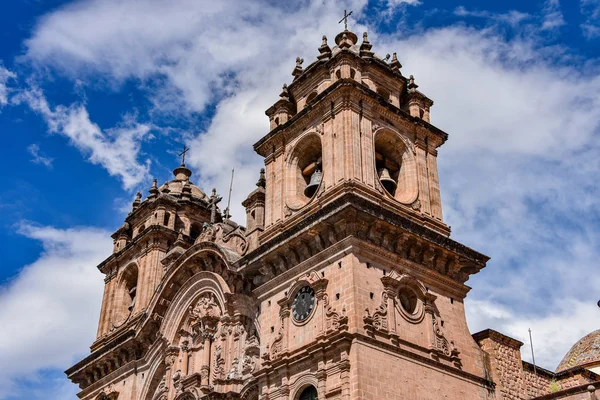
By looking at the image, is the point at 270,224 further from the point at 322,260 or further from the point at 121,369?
the point at 121,369

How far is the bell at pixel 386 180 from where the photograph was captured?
24.4 m

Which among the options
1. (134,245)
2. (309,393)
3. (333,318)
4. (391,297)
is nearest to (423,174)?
(391,297)

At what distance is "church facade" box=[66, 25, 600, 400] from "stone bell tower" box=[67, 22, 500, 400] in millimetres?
49

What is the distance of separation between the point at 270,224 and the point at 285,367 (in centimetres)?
519

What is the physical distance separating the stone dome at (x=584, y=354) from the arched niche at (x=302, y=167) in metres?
13.9

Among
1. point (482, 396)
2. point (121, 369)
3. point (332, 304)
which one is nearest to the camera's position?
point (332, 304)

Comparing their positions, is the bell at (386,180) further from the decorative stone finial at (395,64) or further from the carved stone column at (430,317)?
the decorative stone finial at (395,64)

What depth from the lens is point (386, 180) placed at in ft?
80.0

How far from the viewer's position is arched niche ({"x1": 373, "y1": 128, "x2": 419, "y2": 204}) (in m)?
24.7

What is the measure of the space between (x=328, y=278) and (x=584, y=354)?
1526 cm

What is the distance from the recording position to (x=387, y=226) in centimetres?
2183

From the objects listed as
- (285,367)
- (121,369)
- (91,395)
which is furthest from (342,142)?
(91,395)

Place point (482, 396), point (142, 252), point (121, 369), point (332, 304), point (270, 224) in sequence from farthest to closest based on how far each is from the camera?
point (142, 252) < point (121, 369) < point (270, 224) < point (482, 396) < point (332, 304)

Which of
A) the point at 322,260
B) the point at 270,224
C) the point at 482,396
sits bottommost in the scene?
the point at 482,396
